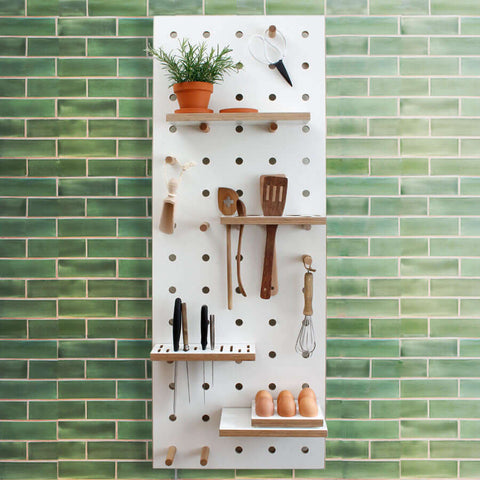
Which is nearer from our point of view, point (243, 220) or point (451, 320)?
point (243, 220)

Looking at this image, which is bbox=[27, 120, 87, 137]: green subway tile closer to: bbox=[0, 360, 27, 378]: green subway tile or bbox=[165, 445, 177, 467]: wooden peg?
bbox=[0, 360, 27, 378]: green subway tile

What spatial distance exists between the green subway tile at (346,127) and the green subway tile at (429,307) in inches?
22.5

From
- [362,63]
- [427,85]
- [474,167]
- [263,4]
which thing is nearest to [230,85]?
[263,4]

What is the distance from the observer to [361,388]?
1605 mm

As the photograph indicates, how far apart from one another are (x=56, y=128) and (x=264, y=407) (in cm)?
111

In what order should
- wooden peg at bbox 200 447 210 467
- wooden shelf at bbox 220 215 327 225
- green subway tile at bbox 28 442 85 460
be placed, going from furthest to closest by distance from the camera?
green subway tile at bbox 28 442 85 460 < wooden peg at bbox 200 447 210 467 < wooden shelf at bbox 220 215 327 225

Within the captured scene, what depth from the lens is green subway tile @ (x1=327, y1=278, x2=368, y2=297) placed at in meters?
1.60

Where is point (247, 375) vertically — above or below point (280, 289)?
below

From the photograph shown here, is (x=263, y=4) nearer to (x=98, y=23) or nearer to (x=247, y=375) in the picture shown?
(x=98, y=23)

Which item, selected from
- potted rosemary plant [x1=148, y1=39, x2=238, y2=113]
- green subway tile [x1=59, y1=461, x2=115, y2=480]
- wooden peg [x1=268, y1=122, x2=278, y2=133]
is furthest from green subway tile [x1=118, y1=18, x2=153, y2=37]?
green subway tile [x1=59, y1=461, x2=115, y2=480]

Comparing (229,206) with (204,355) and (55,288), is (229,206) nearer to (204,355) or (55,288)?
(204,355)

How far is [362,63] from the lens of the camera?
159cm

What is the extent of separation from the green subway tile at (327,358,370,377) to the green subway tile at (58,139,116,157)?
3.29 feet

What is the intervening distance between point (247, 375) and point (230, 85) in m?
0.93
